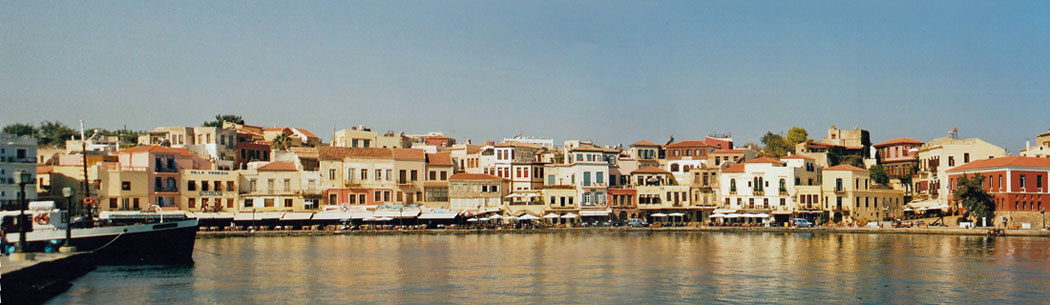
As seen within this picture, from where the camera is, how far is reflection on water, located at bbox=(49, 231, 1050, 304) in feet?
112

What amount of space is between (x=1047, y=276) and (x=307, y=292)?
29908 millimetres

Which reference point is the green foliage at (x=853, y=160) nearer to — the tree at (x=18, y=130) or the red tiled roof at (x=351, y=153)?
the red tiled roof at (x=351, y=153)

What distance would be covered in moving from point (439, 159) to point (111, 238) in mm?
38163

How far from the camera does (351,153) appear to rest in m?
78.0

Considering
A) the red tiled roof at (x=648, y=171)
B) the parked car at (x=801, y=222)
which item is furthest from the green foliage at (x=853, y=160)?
the red tiled roof at (x=648, y=171)

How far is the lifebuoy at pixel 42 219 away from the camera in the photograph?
4412 centimetres

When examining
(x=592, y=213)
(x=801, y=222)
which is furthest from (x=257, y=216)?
(x=801, y=222)

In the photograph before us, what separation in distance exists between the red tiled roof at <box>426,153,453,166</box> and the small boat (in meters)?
34.0

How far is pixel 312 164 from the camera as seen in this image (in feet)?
258

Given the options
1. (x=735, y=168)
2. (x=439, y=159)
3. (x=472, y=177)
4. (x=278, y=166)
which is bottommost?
(x=472, y=177)

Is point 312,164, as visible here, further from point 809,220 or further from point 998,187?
point 998,187

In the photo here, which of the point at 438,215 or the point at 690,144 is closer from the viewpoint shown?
the point at 438,215

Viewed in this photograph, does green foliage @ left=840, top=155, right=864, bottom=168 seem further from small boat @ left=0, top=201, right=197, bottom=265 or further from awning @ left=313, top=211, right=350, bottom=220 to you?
small boat @ left=0, top=201, right=197, bottom=265

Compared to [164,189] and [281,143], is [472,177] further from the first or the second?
[164,189]
